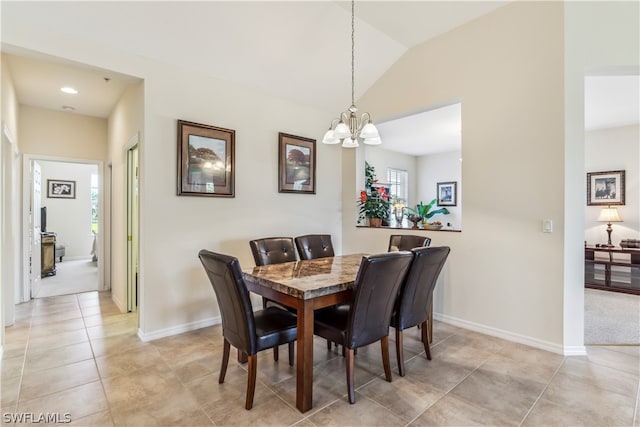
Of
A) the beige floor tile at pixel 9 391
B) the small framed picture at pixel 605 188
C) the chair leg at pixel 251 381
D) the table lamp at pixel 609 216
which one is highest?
the small framed picture at pixel 605 188

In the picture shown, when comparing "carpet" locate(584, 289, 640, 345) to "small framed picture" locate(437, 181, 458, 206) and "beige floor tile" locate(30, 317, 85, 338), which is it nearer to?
"small framed picture" locate(437, 181, 458, 206)

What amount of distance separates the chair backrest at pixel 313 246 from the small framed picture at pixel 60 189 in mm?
7485

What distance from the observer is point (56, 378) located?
2336mm

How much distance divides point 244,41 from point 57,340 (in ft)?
11.2

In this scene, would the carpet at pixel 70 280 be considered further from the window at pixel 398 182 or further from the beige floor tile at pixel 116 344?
the window at pixel 398 182

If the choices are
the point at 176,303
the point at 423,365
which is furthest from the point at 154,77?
the point at 423,365

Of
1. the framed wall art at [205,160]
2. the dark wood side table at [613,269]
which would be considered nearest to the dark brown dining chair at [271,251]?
the framed wall art at [205,160]

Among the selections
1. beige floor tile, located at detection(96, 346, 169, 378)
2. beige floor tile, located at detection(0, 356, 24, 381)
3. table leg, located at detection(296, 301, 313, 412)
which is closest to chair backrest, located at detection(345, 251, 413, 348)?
table leg, located at detection(296, 301, 313, 412)

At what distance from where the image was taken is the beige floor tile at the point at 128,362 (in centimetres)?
245

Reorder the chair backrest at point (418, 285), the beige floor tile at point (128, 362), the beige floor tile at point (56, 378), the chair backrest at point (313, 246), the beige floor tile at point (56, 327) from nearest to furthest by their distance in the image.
A: 1. the beige floor tile at point (56, 378)
2. the chair backrest at point (418, 285)
3. the beige floor tile at point (128, 362)
4. the beige floor tile at point (56, 327)
5. the chair backrest at point (313, 246)

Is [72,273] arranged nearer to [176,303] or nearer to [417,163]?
[176,303]

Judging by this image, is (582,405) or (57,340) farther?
(57,340)

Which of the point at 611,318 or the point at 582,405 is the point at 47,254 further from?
the point at 611,318

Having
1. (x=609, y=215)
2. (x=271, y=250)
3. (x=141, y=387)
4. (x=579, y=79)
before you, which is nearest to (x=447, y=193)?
(x=609, y=215)
